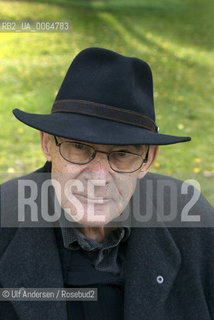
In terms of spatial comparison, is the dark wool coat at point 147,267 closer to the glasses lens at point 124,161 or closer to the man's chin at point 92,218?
the man's chin at point 92,218

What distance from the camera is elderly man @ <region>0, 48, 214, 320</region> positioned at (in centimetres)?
224

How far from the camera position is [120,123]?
2236 millimetres

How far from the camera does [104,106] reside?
2219 millimetres

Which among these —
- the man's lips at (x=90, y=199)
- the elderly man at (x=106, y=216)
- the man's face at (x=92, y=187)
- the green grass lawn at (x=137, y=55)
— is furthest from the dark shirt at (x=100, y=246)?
the green grass lawn at (x=137, y=55)

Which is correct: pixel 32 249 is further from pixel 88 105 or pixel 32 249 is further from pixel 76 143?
pixel 88 105

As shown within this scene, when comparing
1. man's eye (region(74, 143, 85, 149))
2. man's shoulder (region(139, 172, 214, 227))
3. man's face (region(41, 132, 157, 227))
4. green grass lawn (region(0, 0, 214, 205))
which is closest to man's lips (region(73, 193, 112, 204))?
man's face (region(41, 132, 157, 227))

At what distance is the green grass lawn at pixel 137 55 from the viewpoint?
6.74m

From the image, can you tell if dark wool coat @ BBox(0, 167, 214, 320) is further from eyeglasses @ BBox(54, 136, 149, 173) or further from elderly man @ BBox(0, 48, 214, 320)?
eyeglasses @ BBox(54, 136, 149, 173)

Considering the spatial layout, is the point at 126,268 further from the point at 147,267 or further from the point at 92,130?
the point at 92,130

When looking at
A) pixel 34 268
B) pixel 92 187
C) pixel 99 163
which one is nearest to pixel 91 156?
pixel 99 163

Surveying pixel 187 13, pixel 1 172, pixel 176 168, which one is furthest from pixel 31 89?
pixel 187 13

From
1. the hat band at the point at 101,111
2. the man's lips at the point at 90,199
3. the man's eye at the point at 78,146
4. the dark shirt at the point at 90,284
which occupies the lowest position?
the dark shirt at the point at 90,284

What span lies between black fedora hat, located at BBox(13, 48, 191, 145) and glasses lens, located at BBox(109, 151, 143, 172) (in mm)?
157

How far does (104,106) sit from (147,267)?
1048 millimetres
